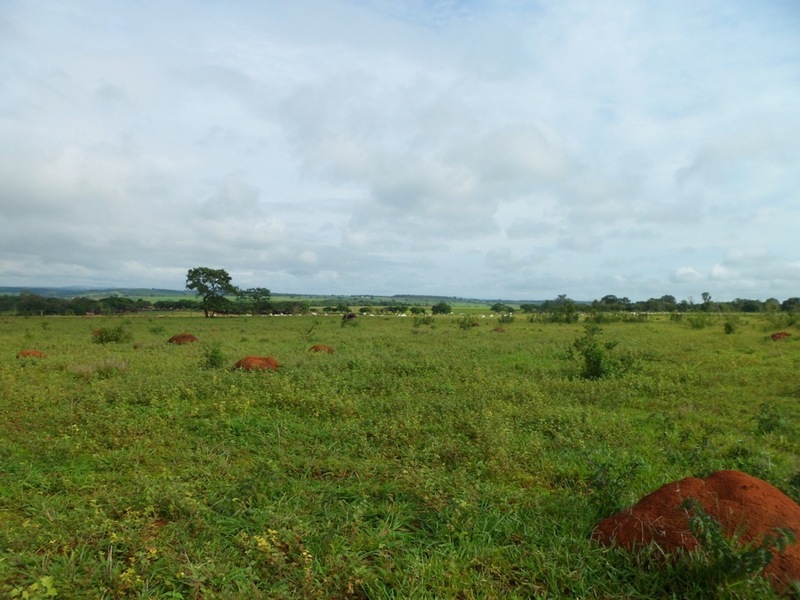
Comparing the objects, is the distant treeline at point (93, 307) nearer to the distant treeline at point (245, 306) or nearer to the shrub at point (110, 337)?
the distant treeline at point (245, 306)

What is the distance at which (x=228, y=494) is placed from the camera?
489 cm

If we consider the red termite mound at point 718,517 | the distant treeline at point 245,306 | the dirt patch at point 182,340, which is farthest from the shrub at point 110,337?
the distant treeline at point 245,306

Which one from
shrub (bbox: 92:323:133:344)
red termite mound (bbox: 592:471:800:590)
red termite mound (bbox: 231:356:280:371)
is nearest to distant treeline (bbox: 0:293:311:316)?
shrub (bbox: 92:323:133:344)

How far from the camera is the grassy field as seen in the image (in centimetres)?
361

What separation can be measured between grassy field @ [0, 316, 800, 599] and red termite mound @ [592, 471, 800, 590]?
22 centimetres

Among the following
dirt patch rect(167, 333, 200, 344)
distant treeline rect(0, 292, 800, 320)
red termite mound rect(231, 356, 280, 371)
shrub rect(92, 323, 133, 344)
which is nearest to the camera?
red termite mound rect(231, 356, 280, 371)

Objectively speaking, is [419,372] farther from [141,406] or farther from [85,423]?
[85,423]

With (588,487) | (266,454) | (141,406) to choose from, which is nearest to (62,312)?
(141,406)

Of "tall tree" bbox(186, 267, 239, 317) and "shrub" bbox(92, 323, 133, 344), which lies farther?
"tall tree" bbox(186, 267, 239, 317)

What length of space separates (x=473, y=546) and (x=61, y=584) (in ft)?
10.1

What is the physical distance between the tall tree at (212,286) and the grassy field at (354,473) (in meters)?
39.9

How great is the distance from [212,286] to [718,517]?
173 ft

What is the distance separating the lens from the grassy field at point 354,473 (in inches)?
142

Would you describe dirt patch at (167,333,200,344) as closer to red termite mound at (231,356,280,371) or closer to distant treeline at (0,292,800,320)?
red termite mound at (231,356,280,371)
